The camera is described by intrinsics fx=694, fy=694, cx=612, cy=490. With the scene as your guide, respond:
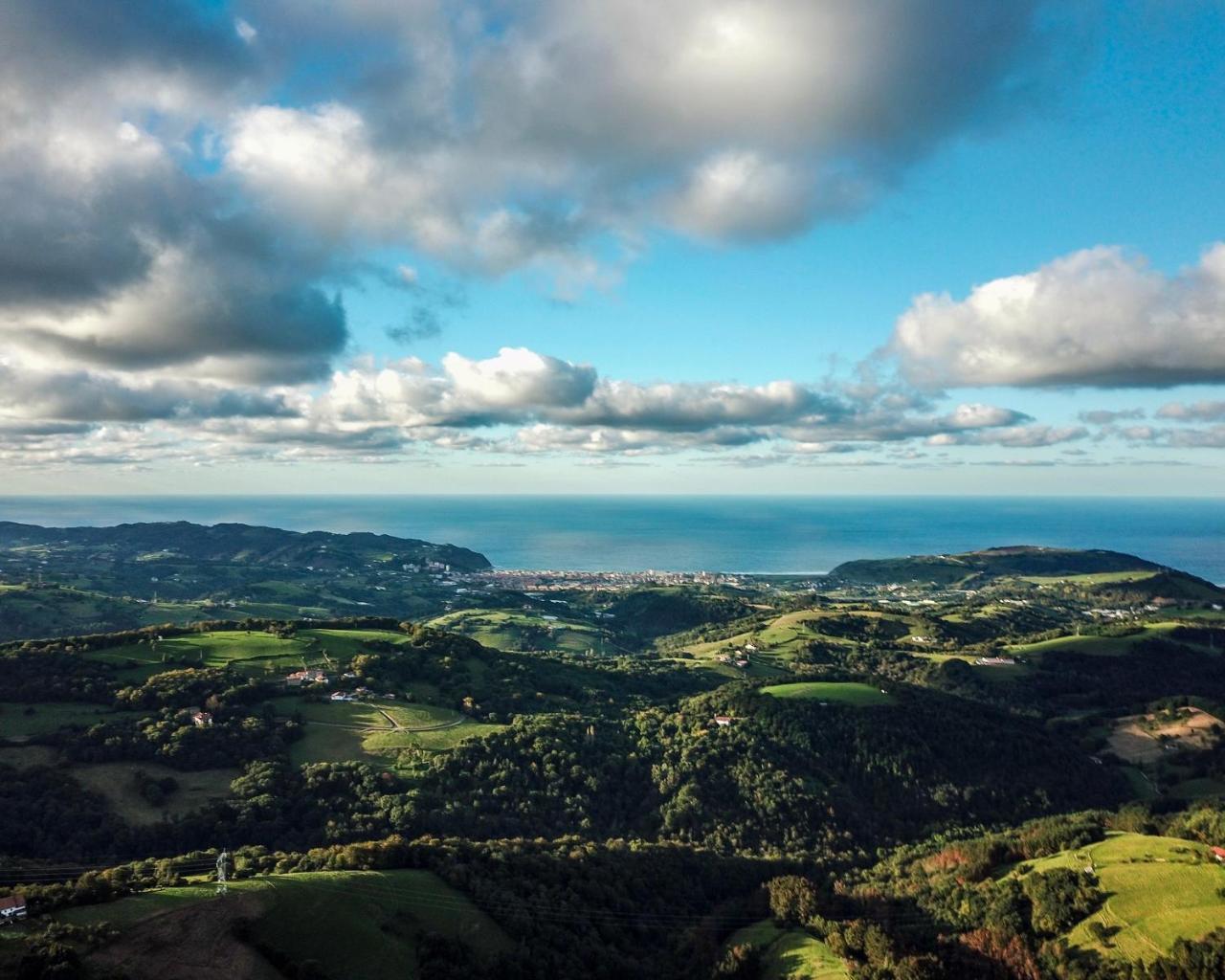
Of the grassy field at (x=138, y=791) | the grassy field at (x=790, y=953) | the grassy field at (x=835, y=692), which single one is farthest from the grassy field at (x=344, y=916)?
the grassy field at (x=835, y=692)

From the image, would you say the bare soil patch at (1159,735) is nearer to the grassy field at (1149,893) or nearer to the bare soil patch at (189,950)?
the grassy field at (1149,893)

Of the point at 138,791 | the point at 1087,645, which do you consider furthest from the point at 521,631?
the point at 1087,645

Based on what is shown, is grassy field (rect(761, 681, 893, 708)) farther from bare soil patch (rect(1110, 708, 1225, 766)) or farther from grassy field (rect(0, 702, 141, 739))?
grassy field (rect(0, 702, 141, 739))

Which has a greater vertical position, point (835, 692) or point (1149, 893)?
point (1149, 893)

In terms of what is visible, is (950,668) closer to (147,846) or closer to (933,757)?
(933,757)

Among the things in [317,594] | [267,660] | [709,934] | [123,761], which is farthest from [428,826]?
[317,594]

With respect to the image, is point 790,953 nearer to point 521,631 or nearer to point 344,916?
point 344,916

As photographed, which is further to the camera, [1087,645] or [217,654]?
[1087,645]

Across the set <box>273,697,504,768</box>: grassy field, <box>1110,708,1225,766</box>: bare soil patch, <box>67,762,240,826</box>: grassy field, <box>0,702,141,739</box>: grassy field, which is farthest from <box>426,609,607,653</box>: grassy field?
<box>1110,708,1225,766</box>: bare soil patch
